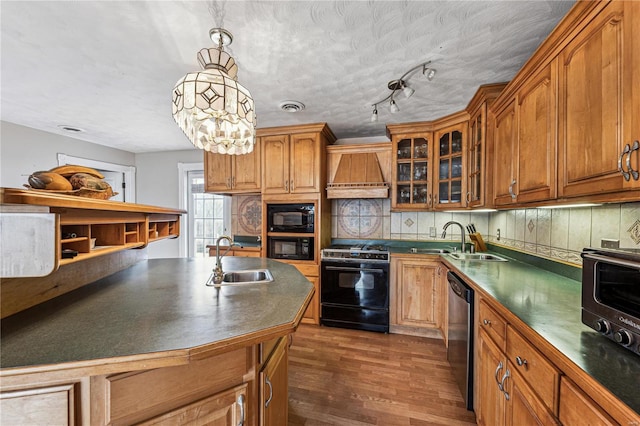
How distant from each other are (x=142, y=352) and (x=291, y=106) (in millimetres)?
2286

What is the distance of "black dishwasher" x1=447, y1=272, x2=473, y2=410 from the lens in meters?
Answer: 1.66

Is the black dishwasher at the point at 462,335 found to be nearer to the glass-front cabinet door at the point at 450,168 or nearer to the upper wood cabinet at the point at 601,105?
the upper wood cabinet at the point at 601,105

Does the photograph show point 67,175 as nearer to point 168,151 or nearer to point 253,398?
point 253,398

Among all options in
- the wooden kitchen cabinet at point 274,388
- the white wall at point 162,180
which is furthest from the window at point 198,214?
the wooden kitchen cabinet at point 274,388

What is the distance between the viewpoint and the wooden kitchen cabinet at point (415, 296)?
2713 millimetres

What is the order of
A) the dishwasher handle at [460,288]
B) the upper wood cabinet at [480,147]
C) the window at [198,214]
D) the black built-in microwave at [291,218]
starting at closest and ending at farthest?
1. the dishwasher handle at [460,288]
2. the upper wood cabinet at [480,147]
3. the black built-in microwave at [291,218]
4. the window at [198,214]

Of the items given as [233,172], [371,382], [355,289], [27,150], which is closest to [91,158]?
[27,150]

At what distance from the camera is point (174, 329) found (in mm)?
889

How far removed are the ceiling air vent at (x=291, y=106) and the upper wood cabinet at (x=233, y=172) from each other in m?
0.77

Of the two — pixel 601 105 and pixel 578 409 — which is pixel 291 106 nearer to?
pixel 601 105

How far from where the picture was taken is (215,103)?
4.06ft

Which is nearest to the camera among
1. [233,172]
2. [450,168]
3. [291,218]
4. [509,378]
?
[509,378]

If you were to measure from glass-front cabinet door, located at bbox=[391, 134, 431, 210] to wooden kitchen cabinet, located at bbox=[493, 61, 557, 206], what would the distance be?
99 cm

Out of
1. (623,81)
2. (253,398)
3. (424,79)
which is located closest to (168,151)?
(424,79)
